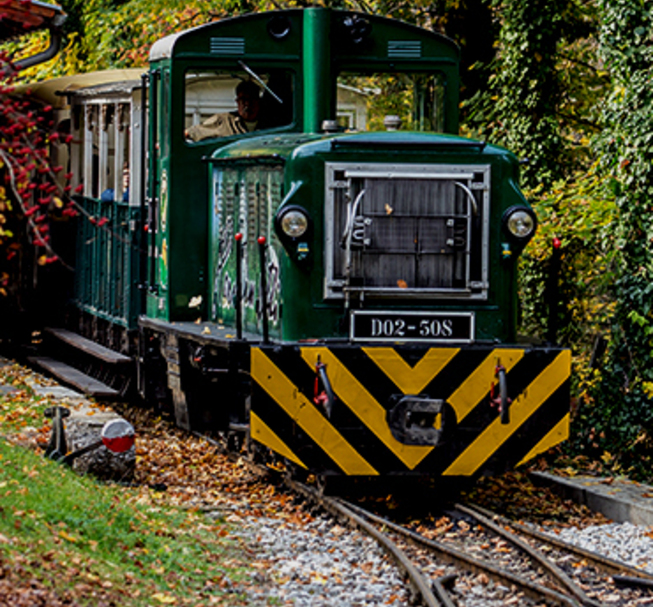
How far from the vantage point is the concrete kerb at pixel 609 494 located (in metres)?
7.93

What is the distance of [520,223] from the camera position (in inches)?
317

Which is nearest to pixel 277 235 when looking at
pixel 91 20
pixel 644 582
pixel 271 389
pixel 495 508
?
pixel 271 389

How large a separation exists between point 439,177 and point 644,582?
118 inches

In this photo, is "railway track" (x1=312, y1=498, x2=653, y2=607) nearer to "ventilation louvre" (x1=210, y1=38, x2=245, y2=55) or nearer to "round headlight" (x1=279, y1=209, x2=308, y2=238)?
"round headlight" (x1=279, y1=209, x2=308, y2=238)

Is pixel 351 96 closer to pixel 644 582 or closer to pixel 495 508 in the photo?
pixel 495 508

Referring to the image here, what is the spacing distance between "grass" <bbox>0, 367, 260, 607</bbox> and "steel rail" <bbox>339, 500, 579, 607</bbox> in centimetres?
103

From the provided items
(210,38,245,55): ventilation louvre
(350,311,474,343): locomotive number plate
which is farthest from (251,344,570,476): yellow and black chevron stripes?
(210,38,245,55): ventilation louvre

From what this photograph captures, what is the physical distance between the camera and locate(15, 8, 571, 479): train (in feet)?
25.6

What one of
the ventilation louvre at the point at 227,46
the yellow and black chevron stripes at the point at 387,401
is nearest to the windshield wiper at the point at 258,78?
the ventilation louvre at the point at 227,46

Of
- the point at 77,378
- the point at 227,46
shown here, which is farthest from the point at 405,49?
the point at 77,378

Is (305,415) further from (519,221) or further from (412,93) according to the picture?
(412,93)

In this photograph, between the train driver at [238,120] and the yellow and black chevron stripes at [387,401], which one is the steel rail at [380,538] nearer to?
the yellow and black chevron stripes at [387,401]

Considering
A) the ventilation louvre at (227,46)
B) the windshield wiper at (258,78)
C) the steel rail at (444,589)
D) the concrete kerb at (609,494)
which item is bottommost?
the concrete kerb at (609,494)

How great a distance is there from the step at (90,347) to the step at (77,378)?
0.28m
